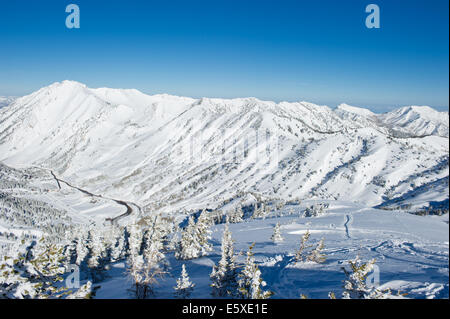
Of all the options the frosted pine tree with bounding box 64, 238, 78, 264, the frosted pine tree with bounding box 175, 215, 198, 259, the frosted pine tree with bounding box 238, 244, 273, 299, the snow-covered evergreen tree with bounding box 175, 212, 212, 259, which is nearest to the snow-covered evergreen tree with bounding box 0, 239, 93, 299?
the frosted pine tree with bounding box 238, 244, 273, 299

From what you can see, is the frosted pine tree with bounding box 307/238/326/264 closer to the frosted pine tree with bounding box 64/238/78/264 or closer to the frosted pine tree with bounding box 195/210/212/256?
the frosted pine tree with bounding box 195/210/212/256

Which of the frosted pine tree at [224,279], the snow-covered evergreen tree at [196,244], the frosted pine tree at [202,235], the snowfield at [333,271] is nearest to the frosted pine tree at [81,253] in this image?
the snowfield at [333,271]

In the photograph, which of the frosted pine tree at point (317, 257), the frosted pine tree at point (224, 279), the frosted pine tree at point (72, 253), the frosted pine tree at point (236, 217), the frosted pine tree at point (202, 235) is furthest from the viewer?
the frosted pine tree at point (236, 217)

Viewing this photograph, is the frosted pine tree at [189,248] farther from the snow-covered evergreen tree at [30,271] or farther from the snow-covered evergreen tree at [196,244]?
Result: the snow-covered evergreen tree at [30,271]

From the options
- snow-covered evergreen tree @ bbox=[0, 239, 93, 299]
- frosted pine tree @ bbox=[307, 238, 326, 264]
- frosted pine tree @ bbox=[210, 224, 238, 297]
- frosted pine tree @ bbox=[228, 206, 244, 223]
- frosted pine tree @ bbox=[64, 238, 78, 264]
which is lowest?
frosted pine tree @ bbox=[228, 206, 244, 223]

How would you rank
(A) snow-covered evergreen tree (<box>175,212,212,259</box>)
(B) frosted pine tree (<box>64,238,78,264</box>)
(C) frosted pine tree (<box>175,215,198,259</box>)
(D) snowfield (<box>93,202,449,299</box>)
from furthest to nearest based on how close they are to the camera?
(B) frosted pine tree (<box>64,238,78,264</box>) → (A) snow-covered evergreen tree (<box>175,212,212,259</box>) → (C) frosted pine tree (<box>175,215,198,259</box>) → (D) snowfield (<box>93,202,449,299</box>)

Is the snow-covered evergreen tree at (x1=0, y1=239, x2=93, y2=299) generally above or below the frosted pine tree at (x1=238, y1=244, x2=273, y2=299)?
above

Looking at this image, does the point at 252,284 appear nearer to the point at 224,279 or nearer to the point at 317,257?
the point at 224,279

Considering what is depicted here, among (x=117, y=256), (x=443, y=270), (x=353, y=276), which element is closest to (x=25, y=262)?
(x=353, y=276)

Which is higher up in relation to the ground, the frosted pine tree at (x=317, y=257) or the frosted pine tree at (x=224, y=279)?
the frosted pine tree at (x=224, y=279)
